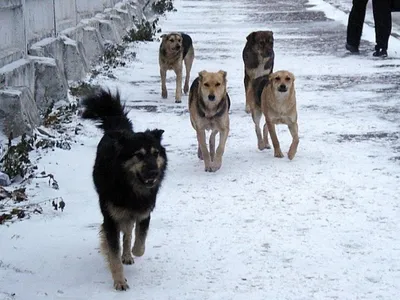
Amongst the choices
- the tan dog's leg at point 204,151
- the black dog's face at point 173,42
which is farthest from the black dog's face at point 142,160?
the black dog's face at point 173,42

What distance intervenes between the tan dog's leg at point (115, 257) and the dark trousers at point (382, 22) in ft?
33.1

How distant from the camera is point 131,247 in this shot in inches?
213

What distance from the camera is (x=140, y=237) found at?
507 centimetres

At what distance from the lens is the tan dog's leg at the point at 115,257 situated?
187 inches

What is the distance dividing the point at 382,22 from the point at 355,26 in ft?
2.32

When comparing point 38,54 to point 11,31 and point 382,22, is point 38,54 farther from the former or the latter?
point 382,22

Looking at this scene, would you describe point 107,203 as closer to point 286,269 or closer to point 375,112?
point 286,269

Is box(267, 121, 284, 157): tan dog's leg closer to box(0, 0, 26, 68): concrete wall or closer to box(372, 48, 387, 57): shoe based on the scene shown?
box(0, 0, 26, 68): concrete wall

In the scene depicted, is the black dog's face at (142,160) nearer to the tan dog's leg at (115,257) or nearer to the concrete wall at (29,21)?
the tan dog's leg at (115,257)

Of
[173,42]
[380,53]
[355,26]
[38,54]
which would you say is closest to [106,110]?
[38,54]

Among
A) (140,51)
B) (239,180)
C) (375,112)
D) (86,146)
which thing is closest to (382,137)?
(375,112)

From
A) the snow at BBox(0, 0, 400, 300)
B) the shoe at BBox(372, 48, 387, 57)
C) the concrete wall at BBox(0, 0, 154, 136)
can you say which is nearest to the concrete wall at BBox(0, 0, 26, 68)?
the concrete wall at BBox(0, 0, 154, 136)

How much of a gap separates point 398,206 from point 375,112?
365 centimetres

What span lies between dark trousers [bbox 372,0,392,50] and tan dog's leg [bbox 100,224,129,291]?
10089mm
